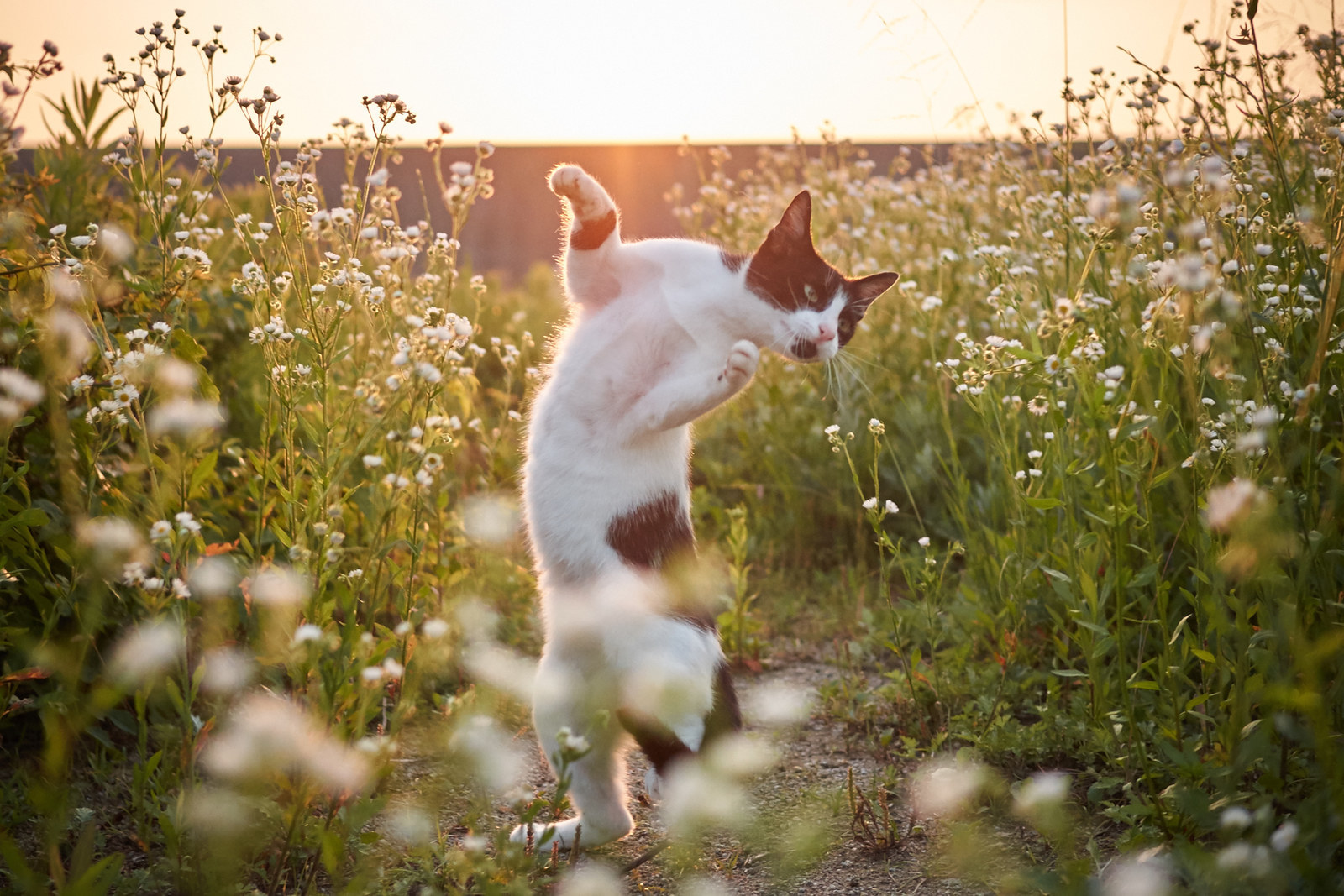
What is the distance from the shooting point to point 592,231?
2395 mm

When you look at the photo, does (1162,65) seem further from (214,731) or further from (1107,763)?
(214,731)

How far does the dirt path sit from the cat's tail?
→ 59.3 inches

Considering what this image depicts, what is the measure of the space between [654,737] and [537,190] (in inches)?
329

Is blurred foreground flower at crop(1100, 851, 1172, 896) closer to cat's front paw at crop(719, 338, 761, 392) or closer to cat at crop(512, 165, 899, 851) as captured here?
cat at crop(512, 165, 899, 851)

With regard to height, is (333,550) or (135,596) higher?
(333,550)

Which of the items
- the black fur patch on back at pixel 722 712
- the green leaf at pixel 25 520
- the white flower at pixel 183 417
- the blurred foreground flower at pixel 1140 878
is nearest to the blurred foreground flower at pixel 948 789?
the blurred foreground flower at pixel 1140 878

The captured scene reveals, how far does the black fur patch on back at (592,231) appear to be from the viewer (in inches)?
94.1

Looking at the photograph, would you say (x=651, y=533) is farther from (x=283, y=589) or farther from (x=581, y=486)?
(x=283, y=589)

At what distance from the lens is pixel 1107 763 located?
236 cm

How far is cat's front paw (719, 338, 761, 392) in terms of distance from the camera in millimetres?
2057

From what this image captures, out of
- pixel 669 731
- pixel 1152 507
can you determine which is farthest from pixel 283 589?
pixel 1152 507

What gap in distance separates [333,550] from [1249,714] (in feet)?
6.94

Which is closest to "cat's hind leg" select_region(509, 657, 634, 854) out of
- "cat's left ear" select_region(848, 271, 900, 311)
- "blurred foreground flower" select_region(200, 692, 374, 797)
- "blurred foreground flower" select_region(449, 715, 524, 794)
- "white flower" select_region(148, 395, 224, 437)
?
"blurred foreground flower" select_region(449, 715, 524, 794)

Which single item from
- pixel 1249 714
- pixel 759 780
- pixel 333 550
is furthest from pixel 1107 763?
pixel 333 550
